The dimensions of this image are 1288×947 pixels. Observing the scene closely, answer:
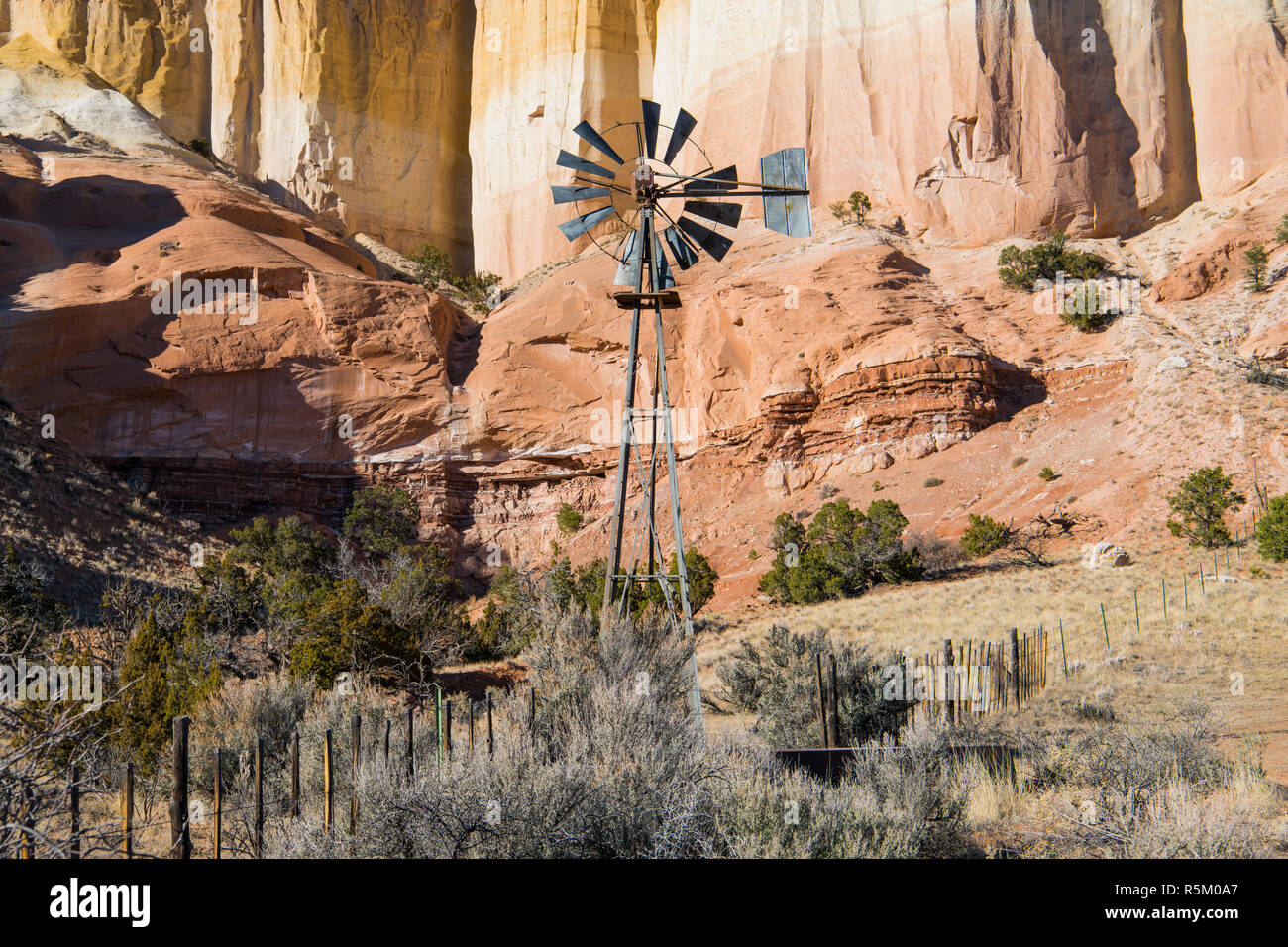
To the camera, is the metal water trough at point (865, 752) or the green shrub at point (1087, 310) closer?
the metal water trough at point (865, 752)

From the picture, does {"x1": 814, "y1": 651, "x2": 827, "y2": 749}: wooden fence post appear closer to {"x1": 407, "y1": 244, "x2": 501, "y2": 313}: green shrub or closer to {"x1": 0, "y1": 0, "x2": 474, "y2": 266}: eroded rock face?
{"x1": 407, "y1": 244, "x2": 501, "y2": 313}: green shrub

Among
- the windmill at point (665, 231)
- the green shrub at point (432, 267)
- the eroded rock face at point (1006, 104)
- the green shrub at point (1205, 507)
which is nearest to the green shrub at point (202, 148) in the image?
the green shrub at point (432, 267)

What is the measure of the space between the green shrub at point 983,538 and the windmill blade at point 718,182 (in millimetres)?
16619

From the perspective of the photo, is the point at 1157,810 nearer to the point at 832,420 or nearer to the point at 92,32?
the point at 832,420

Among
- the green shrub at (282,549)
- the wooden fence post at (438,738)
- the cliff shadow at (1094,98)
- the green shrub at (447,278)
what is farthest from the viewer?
the green shrub at (447,278)

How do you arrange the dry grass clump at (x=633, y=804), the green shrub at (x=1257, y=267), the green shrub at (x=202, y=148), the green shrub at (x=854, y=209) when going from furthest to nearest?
the green shrub at (x=202, y=148), the green shrub at (x=854, y=209), the green shrub at (x=1257, y=267), the dry grass clump at (x=633, y=804)

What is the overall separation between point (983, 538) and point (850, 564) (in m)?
3.86

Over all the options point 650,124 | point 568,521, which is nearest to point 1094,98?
point 568,521

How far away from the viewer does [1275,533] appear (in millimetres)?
20766

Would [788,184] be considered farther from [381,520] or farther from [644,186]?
[381,520]

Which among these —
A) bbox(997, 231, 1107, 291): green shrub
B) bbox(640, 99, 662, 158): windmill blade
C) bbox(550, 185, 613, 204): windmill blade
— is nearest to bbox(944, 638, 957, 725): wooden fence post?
bbox(640, 99, 662, 158): windmill blade

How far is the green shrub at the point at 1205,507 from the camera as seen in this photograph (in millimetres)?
22578

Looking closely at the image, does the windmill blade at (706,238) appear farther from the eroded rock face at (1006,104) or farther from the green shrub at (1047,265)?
the eroded rock face at (1006,104)
